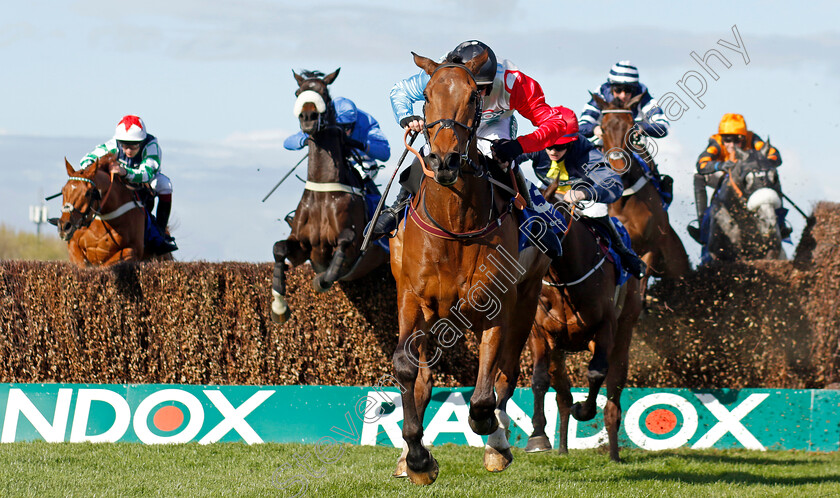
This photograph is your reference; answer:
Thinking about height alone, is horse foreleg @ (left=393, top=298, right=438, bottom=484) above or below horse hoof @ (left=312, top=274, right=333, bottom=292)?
below

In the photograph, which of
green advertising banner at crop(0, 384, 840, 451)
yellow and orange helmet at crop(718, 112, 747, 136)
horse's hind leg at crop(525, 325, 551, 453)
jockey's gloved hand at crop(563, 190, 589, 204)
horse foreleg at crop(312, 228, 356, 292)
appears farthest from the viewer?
yellow and orange helmet at crop(718, 112, 747, 136)

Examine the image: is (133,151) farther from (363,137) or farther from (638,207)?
(638,207)

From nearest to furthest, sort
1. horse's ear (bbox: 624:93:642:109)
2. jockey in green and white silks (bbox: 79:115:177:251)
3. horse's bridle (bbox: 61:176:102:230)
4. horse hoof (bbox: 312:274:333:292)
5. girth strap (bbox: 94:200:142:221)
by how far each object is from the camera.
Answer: horse hoof (bbox: 312:274:333:292)
horse's ear (bbox: 624:93:642:109)
horse's bridle (bbox: 61:176:102:230)
girth strap (bbox: 94:200:142:221)
jockey in green and white silks (bbox: 79:115:177:251)

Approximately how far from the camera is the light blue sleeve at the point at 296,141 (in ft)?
32.5

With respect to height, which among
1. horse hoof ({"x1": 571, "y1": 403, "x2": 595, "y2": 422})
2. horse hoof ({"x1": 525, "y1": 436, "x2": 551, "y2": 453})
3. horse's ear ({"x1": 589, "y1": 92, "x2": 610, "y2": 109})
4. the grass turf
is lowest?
the grass turf

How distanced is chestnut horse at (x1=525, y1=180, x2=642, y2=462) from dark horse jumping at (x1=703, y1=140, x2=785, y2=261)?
13.4ft

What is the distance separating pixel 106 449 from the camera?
25.5ft

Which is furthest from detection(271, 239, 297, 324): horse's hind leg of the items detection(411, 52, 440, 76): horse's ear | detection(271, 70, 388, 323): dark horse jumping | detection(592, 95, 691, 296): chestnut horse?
detection(411, 52, 440, 76): horse's ear

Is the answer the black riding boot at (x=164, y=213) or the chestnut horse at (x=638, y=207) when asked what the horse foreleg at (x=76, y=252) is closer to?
the black riding boot at (x=164, y=213)

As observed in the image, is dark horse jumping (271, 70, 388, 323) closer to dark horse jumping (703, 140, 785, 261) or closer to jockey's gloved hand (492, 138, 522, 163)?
jockey's gloved hand (492, 138, 522, 163)

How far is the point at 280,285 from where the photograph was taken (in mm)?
9305

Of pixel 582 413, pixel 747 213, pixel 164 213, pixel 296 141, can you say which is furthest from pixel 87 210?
pixel 747 213

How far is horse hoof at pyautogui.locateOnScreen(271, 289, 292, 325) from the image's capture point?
929 centimetres

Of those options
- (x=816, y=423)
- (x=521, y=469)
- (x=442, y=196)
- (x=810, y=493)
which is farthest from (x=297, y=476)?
(x=816, y=423)
